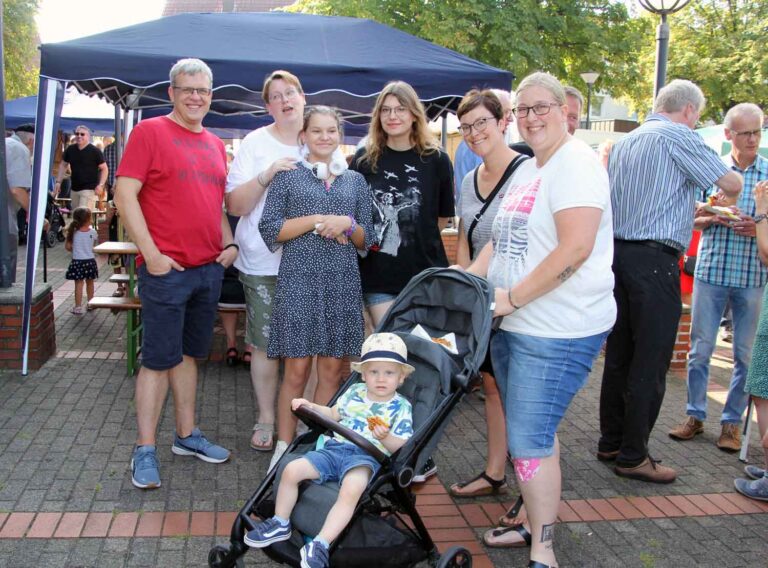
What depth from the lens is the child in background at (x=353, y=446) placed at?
265 cm

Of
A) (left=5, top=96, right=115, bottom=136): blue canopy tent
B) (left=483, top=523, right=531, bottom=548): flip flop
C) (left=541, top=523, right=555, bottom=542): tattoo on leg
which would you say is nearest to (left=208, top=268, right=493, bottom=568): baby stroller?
(left=541, top=523, right=555, bottom=542): tattoo on leg

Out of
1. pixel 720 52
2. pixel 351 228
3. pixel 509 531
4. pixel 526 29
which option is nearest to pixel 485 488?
pixel 509 531

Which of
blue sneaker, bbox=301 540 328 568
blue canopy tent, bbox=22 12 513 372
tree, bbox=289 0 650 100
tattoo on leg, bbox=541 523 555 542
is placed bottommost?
tattoo on leg, bbox=541 523 555 542

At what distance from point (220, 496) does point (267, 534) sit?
1.32 metres

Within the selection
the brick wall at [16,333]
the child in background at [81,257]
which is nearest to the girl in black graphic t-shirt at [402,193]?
the brick wall at [16,333]

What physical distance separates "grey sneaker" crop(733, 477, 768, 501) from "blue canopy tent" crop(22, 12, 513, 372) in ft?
11.8

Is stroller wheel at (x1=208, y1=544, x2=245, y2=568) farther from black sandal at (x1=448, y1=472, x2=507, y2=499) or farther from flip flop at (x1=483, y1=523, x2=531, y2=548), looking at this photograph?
A: black sandal at (x1=448, y1=472, x2=507, y2=499)

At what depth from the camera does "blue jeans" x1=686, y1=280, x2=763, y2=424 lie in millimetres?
4867

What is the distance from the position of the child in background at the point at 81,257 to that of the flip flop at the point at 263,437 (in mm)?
Answer: 4383

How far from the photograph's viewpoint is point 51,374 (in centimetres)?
587

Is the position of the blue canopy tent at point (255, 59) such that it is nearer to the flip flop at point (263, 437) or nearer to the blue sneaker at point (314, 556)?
the flip flop at point (263, 437)

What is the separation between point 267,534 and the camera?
268 centimetres

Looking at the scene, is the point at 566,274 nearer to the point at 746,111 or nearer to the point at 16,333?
the point at 746,111

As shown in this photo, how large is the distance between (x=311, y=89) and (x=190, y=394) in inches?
108
